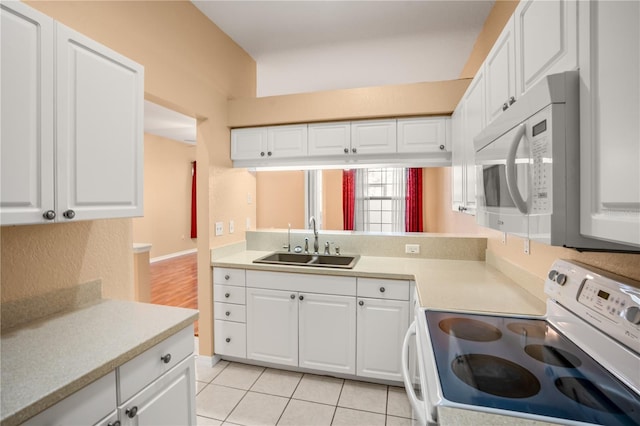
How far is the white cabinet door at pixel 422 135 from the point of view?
238 cm

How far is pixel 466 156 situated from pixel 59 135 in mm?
2048

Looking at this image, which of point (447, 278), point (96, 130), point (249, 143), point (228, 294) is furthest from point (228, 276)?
point (447, 278)

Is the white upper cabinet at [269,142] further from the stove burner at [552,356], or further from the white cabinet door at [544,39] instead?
the stove burner at [552,356]

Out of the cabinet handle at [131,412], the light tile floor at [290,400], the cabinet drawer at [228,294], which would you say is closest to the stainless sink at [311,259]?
the cabinet drawer at [228,294]

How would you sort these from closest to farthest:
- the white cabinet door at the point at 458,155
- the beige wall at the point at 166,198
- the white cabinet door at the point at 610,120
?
the white cabinet door at the point at 610,120
the white cabinet door at the point at 458,155
the beige wall at the point at 166,198

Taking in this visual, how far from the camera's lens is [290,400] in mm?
2043

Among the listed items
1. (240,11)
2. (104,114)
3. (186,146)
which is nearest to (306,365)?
(104,114)

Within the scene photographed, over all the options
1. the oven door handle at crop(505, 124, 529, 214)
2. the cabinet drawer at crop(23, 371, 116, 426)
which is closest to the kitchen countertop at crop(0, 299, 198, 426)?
the cabinet drawer at crop(23, 371, 116, 426)

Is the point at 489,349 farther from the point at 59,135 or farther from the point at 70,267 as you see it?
the point at 70,267

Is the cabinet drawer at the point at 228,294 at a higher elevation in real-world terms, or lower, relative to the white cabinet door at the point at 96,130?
lower

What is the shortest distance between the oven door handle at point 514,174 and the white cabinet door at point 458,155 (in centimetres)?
112

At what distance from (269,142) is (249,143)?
0.20 m

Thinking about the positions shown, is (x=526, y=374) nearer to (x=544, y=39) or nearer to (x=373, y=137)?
(x=544, y=39)

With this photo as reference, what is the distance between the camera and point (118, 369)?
101 centimetres
